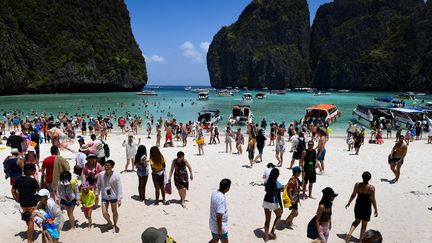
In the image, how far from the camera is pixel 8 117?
3400 cm

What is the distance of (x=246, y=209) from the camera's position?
9.70 metres

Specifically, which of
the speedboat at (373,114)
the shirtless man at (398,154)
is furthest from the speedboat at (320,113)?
the shirtless man at (398,154)

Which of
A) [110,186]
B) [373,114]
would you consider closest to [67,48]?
[373,114]

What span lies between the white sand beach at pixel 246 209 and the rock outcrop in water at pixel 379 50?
137m

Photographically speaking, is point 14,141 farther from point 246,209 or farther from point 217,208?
point 217,208

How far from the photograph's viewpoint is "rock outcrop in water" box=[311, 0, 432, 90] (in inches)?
5832

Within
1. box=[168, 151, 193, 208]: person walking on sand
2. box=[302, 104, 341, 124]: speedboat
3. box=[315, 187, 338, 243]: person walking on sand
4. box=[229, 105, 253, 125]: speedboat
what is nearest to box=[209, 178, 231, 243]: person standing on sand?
box=[315, 187, 338, 243]: person walking on sand

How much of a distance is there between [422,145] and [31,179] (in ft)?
75.2

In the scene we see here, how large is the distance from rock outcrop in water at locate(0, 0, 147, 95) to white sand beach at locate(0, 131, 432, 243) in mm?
85189

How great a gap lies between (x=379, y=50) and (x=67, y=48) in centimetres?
13954

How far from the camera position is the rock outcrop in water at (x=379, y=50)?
486 ft

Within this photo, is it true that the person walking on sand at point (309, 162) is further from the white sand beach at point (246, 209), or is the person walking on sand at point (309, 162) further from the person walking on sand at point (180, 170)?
the person walking on sand at point (180, 170)

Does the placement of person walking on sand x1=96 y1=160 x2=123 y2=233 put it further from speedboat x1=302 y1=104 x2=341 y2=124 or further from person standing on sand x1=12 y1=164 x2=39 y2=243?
speedboat x1=302 y1=104 x2=341 y2=124

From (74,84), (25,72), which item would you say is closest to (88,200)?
(25,72)
